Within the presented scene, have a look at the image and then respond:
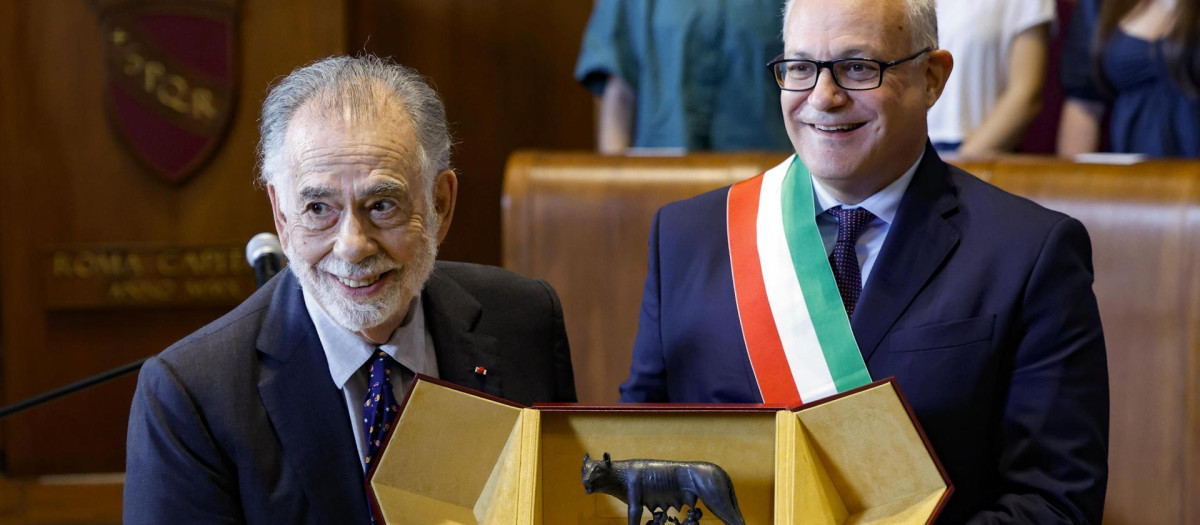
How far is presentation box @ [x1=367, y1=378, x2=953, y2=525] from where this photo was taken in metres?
1.31

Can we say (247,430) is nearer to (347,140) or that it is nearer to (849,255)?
(347,140)

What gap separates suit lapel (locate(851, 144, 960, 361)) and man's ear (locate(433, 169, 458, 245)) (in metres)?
0.56

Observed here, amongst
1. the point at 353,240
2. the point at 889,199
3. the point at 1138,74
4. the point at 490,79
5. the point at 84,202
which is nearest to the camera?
the point at 353,240

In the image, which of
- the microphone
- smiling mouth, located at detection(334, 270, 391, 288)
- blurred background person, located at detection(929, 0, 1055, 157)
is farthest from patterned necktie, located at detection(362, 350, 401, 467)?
blurred background person, located at detection(929, 0, 1055, 157)

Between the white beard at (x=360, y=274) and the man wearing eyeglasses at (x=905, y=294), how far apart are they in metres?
0.43

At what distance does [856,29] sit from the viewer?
1.59 meters

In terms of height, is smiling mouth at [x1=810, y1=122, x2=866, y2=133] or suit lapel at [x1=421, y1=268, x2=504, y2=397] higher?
smiling mouth at [x1=810, y1=122, x2=866, y2=133]

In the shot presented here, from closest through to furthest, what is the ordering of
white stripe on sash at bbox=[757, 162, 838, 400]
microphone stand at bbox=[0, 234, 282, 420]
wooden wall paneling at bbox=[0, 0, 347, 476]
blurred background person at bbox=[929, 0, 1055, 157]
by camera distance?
1. white stripe on sash at bbox=[757, 162, 838, 400]
2. microphone stand at bbox=[0, 234, 282, 420]
3. blurred background person at bbox=[929, 0, 1055, 157]
4. wooden wall paneling at bbox=[0, 0, 347, 476]

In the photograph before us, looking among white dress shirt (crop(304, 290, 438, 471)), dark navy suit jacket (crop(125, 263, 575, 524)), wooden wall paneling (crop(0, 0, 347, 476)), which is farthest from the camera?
wooden wall paneling (crop(0, 0, 347, 476))

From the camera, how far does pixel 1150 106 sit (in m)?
2.84

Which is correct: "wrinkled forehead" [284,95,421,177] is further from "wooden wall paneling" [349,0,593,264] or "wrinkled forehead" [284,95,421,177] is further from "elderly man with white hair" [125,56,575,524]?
"wooden wall paneling" [349,0,593,264]

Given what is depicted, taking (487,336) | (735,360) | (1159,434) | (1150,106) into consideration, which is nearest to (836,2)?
(735,360)

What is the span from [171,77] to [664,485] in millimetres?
2503

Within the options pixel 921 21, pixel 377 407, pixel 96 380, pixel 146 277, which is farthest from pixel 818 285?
pixel 146 277
